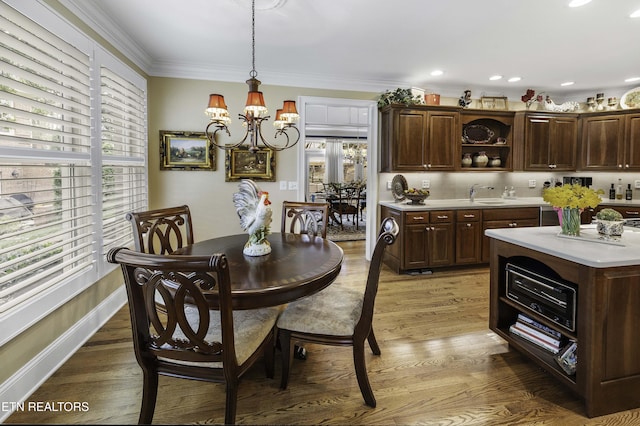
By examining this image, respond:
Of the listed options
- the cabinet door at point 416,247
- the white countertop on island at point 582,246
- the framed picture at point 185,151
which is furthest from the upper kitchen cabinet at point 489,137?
the framed picture at point 185,151

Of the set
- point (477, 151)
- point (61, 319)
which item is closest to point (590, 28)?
point (477, 151)

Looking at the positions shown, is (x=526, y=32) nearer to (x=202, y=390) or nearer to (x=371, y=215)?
(x=371, y=215)

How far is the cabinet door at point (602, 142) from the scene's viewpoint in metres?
4.62

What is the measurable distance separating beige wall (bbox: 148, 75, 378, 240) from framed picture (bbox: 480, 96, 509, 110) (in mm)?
2377

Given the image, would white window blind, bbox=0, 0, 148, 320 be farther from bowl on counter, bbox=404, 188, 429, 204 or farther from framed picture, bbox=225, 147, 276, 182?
bowl on counter, bbox=404, 188, 429, 204

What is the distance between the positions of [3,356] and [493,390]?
2776 mm

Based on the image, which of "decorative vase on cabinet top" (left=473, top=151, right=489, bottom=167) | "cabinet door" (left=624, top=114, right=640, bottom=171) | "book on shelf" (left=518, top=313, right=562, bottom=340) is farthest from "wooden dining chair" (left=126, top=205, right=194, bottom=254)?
"cabinet door" (left=624, top=114, right=640, bottom=171)

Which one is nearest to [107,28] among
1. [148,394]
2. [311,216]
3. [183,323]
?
[311,216]

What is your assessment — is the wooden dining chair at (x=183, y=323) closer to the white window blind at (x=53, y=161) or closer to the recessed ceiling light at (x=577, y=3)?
the white window blind at (x=53, y=161)

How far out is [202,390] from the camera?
76.8 inches

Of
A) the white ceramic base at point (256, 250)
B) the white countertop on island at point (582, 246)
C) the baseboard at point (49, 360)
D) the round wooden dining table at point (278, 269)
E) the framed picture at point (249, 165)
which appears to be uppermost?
the framed picture at point (249, 165)

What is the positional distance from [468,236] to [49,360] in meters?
4.40

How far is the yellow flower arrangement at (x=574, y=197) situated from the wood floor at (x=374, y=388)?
3.66ft

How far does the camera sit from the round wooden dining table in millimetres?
1518
